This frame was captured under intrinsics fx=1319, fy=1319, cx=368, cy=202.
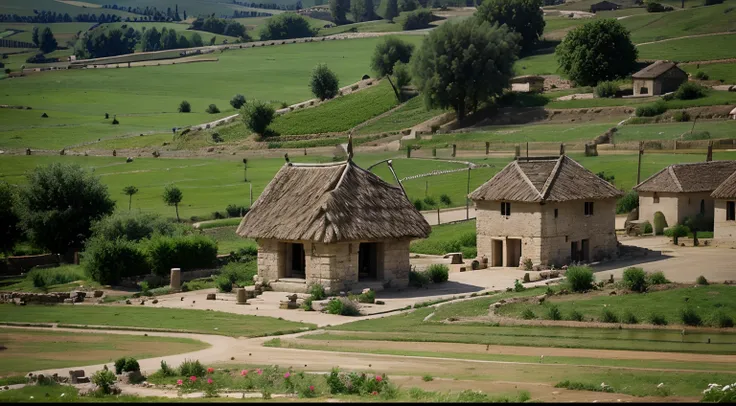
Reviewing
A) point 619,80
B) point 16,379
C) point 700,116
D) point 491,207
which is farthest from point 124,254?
point 619,80

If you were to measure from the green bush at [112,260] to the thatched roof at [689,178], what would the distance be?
23.0m

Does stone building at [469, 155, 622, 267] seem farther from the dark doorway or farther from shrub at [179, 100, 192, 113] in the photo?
shrub at [179, 100, 192, 113]

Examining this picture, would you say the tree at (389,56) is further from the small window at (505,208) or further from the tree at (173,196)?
the small window at (505,208)

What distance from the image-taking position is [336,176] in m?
47.4

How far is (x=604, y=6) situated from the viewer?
16600 centimetres

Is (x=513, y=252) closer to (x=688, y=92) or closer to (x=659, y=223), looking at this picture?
(x=659, y=223)

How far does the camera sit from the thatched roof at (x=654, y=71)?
97.9m

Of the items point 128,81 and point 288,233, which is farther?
point 128,81

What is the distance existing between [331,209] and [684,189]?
19.6 metres

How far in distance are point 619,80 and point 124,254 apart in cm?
6372

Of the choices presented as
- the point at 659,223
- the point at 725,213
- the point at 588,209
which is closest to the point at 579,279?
the point at 588,209

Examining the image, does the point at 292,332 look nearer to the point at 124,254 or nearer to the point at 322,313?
the point at 322,313

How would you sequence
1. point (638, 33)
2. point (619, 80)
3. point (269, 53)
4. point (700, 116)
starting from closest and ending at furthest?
point (700, 116) → point (619, 80) → point (638, 33) → point (269, 53)

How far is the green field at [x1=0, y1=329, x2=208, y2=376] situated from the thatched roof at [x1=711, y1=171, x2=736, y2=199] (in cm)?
2675
